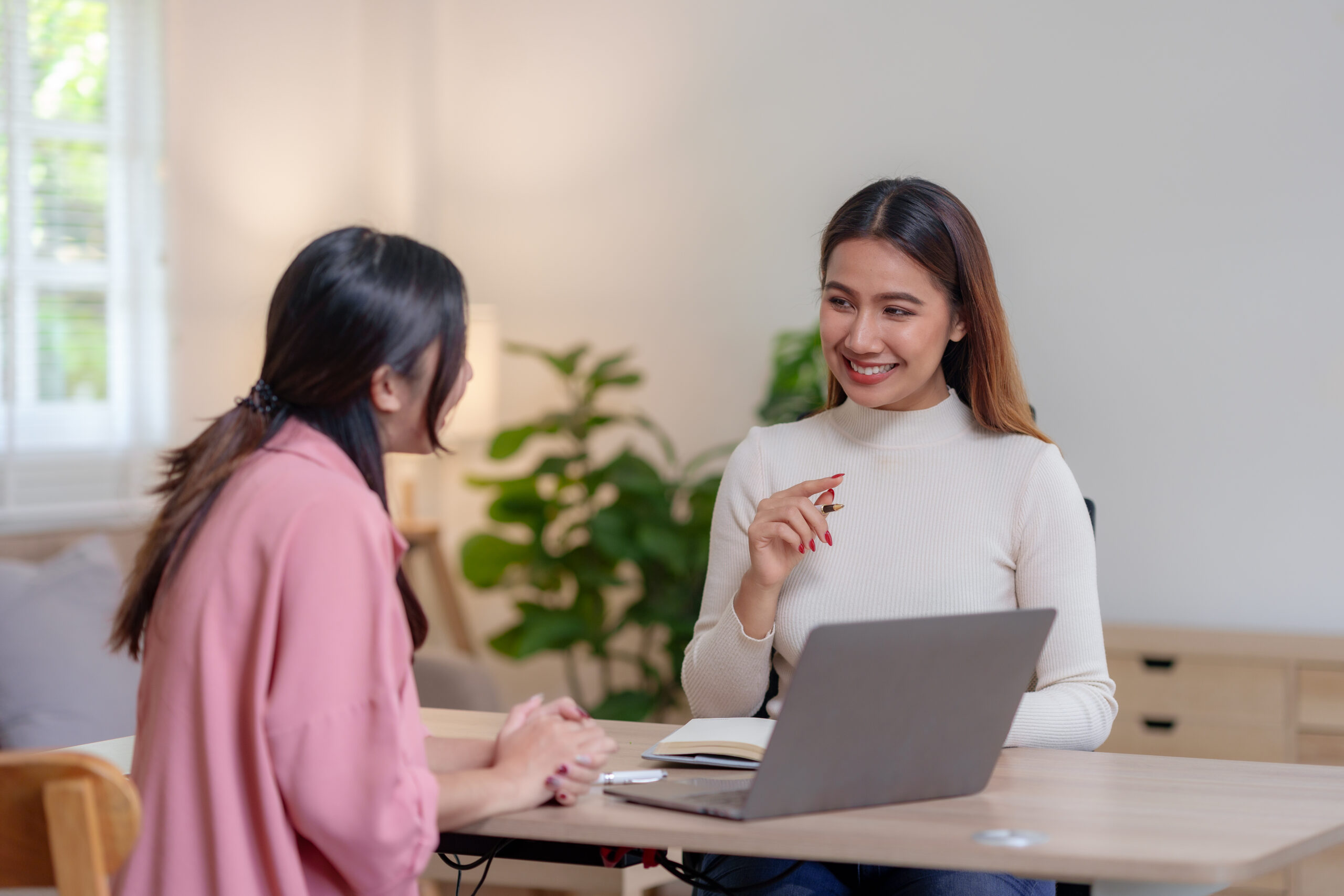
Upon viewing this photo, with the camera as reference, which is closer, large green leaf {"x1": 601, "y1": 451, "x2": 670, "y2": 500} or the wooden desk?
the wooden desk

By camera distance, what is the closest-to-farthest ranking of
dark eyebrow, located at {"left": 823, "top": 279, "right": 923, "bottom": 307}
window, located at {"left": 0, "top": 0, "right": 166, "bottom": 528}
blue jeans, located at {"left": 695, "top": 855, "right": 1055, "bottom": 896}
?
1. blue jeans, located at {"left": 695, "top": 855, "right": 1055, "bottom": 896}
2. dark eyebrow, located at {"left": 823, "top": 279, "right": 923, "bottom": 307}
3. window, located at {"left": 0, "top": 0, "right": 166, "bottom": 528}

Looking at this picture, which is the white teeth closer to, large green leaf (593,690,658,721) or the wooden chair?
the wooden chair

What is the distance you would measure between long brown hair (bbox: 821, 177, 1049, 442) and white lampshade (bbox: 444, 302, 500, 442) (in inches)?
79.4

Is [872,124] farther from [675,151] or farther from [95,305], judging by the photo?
[95,305]

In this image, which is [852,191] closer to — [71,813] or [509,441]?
[509,441]

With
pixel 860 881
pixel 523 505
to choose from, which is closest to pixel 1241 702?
pixel 860 881

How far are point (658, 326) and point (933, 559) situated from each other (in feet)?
6.91

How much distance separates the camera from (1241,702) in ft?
8.39

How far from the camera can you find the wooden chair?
0.86 m

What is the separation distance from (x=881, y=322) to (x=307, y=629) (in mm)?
901

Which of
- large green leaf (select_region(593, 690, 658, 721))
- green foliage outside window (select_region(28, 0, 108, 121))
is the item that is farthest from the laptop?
green foliage outside window (select_region(28, 0, 108, 121))

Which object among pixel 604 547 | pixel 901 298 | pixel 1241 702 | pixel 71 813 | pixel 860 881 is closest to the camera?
pixel 71 813

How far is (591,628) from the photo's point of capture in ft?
11.0

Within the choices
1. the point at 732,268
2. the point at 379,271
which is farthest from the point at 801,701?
the point at 732,268
